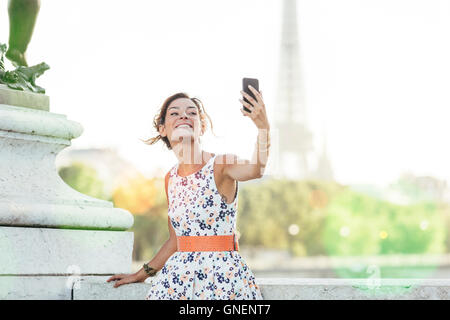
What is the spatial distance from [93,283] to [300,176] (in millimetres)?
90253

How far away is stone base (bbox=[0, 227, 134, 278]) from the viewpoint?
209 inches

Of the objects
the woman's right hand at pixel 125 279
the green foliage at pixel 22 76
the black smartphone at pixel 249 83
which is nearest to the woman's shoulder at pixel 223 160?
the black smartphone at pixel 249 83

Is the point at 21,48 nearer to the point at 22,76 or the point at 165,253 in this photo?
the point at 22,76

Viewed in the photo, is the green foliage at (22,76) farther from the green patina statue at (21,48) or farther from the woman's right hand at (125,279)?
the woman's right hand at (125,279)

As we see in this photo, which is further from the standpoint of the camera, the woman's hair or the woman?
the woman's hair

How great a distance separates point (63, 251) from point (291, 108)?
337ft

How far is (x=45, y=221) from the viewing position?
5457 mm

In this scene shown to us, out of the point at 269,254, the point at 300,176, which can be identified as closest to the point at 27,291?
the point at 269,254

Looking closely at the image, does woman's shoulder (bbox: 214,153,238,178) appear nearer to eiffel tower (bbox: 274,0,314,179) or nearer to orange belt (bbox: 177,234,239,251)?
orange belt (bbox: 177,234,239,251)

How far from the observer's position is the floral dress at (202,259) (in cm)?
444

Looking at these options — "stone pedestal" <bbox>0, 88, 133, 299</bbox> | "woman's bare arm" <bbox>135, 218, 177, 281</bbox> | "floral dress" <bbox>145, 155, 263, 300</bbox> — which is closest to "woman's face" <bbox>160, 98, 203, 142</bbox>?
"floral dress" <bbox>145, 155, 263, 300</bbox>

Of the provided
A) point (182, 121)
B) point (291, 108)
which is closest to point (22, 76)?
point (182, 121)

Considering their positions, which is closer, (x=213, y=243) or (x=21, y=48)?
(x=213, y=243)
